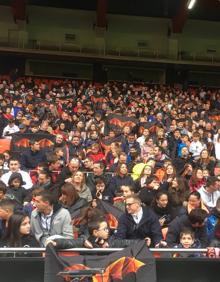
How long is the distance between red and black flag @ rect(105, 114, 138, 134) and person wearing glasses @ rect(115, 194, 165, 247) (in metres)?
7.33

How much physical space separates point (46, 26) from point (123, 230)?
966 inches

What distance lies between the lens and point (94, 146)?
10.3 m

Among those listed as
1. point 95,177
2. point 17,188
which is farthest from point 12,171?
point 95,177

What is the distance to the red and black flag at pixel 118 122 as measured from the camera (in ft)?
42.2

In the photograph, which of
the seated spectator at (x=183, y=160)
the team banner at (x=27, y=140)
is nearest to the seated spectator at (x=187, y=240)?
the seated spectator at (x=183, y=160)

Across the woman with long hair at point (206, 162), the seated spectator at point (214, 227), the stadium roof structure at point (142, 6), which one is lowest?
the seated spectator at point (214, 227)

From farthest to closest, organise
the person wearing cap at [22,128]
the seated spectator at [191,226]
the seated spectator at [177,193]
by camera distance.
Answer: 1. the person wearing cap at [22,128]
2. the seated spectator at [177,193]
3. the seated spectator at [191,226]

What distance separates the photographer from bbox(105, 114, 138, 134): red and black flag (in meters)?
12.9

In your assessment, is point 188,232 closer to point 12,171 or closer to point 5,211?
point 5,211

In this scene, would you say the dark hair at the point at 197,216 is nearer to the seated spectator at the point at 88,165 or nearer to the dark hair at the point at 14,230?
the dark hair at the point at 14,230

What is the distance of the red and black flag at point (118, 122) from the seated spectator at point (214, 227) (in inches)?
278

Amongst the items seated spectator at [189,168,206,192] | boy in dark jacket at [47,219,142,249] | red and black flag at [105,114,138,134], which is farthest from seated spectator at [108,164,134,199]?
red and black flag at [105,114,138,134]

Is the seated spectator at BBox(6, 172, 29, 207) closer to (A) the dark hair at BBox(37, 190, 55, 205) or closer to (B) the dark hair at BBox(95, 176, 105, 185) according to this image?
(B) the dark hair at BBox(95, 176, 105, 185)

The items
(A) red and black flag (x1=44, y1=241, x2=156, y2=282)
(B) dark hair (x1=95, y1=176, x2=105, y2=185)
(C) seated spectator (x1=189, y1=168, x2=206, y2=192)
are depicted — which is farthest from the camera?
(C) seated spectator (x1=189, y1=168, x2=206, y2=192)
